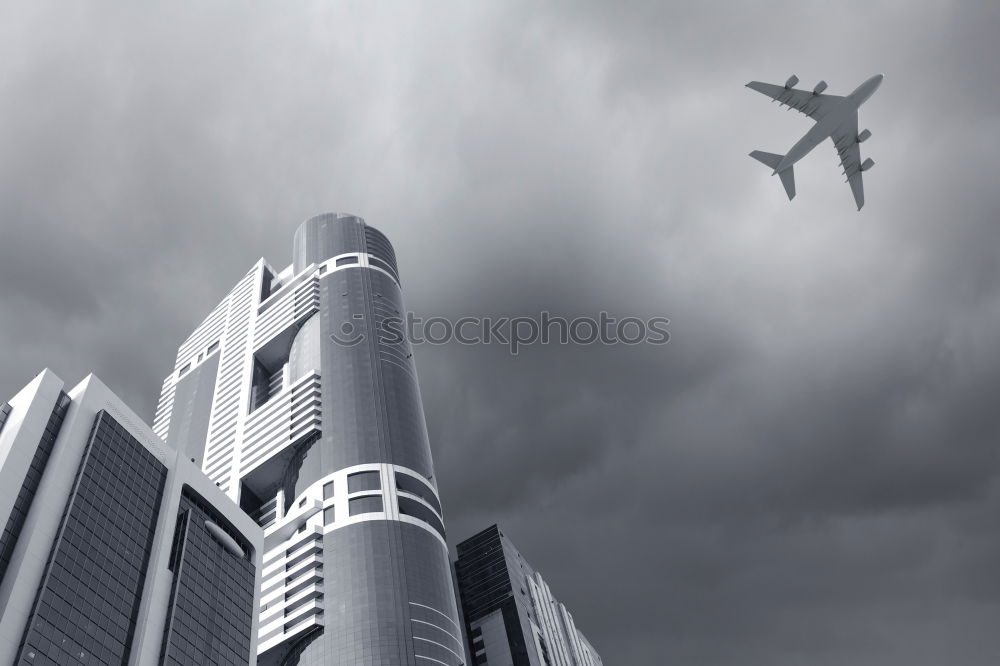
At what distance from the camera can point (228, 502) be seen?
13312 cm

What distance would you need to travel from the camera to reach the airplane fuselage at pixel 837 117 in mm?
93250

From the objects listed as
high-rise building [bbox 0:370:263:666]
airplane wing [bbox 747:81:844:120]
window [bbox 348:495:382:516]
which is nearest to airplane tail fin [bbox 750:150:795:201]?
airplane wing [bbox 747:81:844:120]

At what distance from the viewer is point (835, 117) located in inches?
3780

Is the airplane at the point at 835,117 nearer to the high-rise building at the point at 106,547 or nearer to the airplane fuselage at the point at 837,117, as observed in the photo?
the airplane fuselage at the point at 837,117

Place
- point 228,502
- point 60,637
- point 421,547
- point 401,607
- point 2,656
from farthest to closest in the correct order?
point 421,547, point 401,607, point 228,502, point 60,637, point 2,656

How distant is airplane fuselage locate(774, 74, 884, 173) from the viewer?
93250 millimetres

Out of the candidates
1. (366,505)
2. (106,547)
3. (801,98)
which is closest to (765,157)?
(801,98)

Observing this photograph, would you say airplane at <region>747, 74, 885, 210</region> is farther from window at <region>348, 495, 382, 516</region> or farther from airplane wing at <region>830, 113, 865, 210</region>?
window at <region>348, 495, 382, 516</region>

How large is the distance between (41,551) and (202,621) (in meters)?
25.2

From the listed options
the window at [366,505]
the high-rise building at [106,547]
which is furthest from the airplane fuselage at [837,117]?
the window at [366,505]

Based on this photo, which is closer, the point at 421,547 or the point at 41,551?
the point at 41,551

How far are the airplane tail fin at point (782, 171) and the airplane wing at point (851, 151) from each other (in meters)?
8.85

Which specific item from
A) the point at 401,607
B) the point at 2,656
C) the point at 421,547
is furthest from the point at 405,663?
the point at 2,656

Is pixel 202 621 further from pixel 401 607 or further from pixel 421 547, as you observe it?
pixel 421 547
